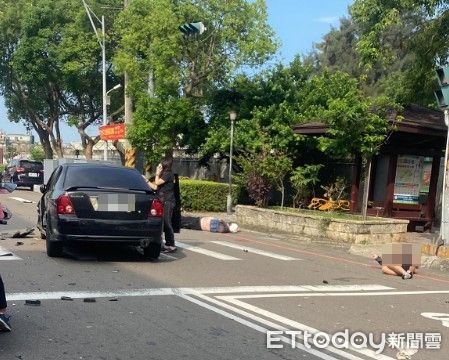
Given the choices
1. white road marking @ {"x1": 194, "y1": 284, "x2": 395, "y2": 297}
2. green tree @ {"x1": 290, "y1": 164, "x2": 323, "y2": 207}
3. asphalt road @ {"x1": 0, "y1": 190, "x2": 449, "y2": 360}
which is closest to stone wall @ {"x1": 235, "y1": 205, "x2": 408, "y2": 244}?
green tree @ {"x1": 290, "y1": 164, "x2": 323, "y2": 207}

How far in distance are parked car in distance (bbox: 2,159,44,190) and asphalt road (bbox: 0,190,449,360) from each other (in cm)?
2544

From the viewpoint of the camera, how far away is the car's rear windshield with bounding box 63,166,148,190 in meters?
9.95

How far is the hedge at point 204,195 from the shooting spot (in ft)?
72.0

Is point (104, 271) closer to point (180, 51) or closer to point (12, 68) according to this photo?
point (180, 51)

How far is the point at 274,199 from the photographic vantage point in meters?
22.2

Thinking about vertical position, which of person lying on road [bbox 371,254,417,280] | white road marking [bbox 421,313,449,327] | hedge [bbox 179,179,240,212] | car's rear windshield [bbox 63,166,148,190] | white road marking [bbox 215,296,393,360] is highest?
car's rear windshield [bbox 63,166,148,190]

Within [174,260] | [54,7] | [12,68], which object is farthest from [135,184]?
[12,68]

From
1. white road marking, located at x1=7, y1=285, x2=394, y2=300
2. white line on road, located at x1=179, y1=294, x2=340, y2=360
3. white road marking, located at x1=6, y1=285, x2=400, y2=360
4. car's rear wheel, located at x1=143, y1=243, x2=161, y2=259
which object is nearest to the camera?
white line on road, located at x1=179, y1=294, x2=340, y2=360

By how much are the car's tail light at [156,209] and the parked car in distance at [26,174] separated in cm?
2771

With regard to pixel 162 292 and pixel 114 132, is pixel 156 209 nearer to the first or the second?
pixel 162 292

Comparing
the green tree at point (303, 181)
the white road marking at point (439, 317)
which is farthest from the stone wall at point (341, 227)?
the white road marking at point (439, 317)

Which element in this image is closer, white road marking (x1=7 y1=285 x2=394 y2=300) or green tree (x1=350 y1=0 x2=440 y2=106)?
white road marking (x1=7 y1=285 x2=394 y2=300)

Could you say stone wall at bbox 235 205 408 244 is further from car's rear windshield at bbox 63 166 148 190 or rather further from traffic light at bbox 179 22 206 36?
traffic light at bbox 179 22 206 36

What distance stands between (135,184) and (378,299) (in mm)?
4315
